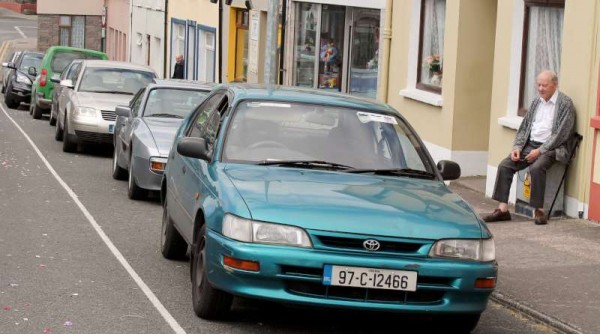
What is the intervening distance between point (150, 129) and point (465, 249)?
851 centimetres

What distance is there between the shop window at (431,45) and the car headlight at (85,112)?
5.27 m

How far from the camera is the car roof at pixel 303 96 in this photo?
965cm

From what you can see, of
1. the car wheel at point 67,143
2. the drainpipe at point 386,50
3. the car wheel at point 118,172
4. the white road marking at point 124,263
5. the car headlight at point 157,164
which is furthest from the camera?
the drainpipe at point 386,50

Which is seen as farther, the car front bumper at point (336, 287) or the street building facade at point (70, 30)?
the street building facade at point (70, 30)

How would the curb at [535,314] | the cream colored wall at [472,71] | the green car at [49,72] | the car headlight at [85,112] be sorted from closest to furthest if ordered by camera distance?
the curb at [535,314]
the cream colored wall at [472,71]
the car headlight at [85,112]
the green car at [49,72]

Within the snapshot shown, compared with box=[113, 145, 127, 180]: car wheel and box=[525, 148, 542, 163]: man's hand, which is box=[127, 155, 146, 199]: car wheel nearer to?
box=[113, 145, 127, 180]: car wheel

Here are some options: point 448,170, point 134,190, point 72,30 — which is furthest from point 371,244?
point 72,30

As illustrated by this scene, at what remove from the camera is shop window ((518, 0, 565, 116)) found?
1547 cm

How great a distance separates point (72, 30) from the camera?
228ft

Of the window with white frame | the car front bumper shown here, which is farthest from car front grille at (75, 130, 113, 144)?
the window with white frame

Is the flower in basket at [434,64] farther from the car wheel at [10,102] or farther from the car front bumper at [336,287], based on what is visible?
the car wheel at [10,102]

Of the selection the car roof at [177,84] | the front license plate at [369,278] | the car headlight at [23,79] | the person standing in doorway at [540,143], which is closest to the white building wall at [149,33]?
the car headlight at [23,79]

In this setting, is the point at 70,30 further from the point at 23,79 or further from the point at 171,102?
the point at 171,102

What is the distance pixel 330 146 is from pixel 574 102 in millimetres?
5736
